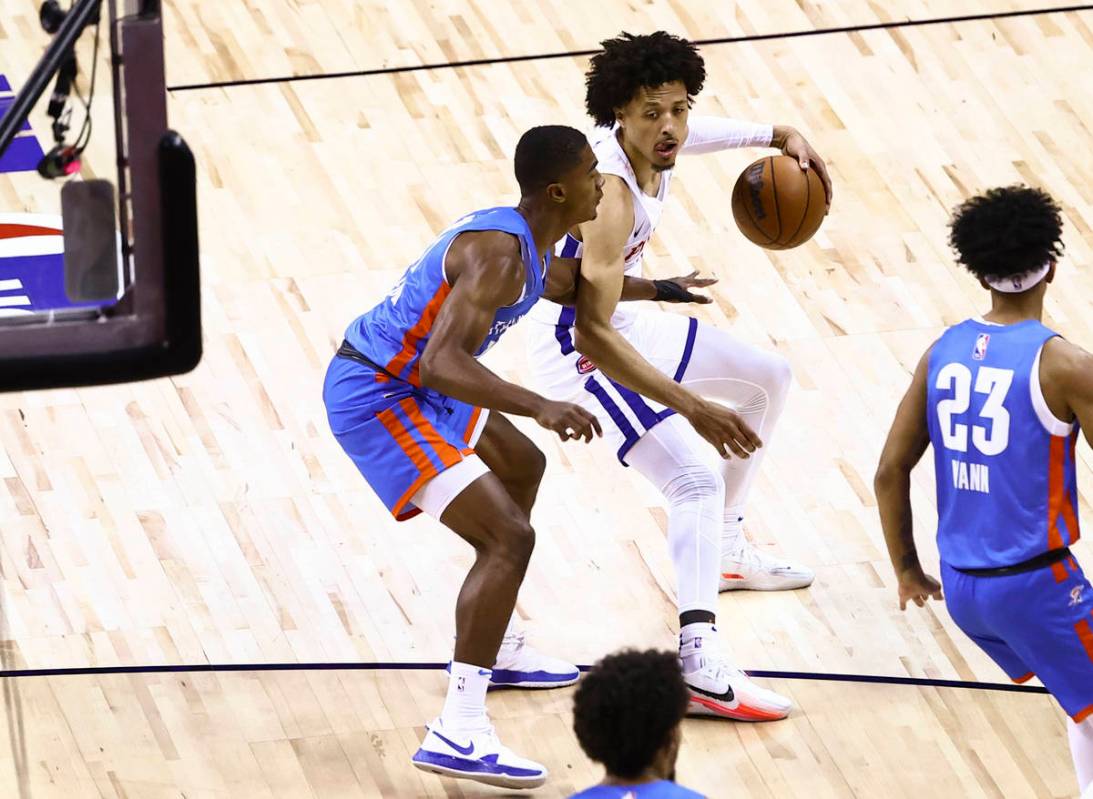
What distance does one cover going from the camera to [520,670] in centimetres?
506

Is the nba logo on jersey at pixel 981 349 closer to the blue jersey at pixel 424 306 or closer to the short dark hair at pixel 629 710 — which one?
the blue jersey at pixel 424 306

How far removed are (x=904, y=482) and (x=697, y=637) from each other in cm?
91

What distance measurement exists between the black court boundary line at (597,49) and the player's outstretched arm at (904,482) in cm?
408

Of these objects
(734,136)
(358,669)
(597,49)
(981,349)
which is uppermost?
(981,349)

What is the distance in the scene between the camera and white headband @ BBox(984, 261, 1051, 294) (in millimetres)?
4039

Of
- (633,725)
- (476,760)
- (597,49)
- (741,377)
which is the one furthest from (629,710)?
(597,49)

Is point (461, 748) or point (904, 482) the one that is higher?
point (904, 482)

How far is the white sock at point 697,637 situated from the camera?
4926 mm

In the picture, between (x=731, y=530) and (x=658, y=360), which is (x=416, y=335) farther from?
(x=731, y=530)

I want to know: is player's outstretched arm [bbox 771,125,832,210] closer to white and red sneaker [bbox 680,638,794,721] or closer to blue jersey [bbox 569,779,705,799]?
white and red sneaker [bbox 680,638,794,721]

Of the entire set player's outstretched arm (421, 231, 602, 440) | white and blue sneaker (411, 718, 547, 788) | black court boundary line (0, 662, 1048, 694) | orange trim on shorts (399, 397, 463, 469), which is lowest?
black court boundary line (0, 662, 1048, 694)

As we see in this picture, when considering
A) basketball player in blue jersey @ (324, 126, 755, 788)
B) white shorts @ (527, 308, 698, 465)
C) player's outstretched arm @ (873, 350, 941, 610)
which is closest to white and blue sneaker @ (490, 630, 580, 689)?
basketball player in blue jersey @ (324, 126, 755, 788)

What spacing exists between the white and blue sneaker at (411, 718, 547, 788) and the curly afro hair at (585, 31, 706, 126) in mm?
1644

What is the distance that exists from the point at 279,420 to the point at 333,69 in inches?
82.7
